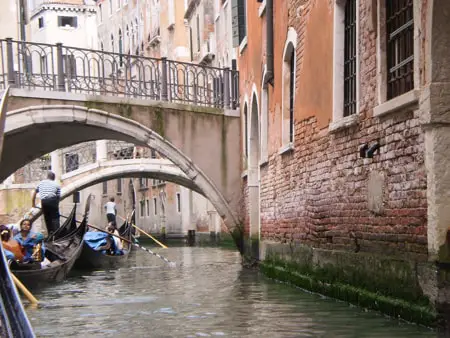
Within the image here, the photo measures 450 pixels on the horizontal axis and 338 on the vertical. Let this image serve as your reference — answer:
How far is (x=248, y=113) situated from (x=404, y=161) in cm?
612

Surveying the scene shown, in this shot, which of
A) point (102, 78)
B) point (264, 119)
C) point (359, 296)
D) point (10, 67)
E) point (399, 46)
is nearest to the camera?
point (399, 46)

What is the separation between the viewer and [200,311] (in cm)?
688

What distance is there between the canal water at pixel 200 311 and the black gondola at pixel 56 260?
134mm

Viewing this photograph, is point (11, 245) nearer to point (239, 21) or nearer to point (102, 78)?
point (102, 78)

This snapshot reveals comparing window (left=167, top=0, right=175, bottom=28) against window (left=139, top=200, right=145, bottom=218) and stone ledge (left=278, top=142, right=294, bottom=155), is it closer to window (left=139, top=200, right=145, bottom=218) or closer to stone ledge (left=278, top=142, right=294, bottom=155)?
window (left=139, top=200, right=145, bottom=218)

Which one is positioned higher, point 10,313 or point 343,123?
point 343,123

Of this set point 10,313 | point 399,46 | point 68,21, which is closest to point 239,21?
point 399,46

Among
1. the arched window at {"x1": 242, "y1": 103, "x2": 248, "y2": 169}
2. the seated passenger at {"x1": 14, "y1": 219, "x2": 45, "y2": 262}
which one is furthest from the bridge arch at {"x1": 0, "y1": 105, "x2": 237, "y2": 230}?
the seated passenger at {"x1": 14, "y1": 219, "x2": 45, "y2": 262}

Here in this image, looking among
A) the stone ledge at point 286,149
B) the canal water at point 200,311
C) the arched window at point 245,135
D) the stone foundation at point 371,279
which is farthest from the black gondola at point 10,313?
the arched window at point 245,135

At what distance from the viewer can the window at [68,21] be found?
125 feet

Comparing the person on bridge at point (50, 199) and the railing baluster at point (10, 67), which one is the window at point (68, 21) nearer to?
the person on bridge at point (50, 199)

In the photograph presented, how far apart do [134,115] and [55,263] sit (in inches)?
94.1

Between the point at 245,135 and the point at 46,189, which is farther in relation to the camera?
the point at 245,135

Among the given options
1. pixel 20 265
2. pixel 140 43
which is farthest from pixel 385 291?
pixel 140 43
